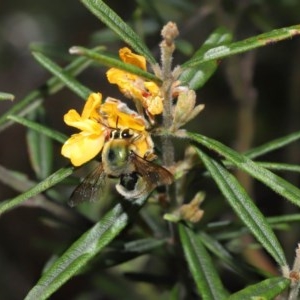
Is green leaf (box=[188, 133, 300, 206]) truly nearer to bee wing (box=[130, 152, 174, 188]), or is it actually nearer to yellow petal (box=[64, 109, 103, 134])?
bee wing (box=[130, 152, 174, 188])

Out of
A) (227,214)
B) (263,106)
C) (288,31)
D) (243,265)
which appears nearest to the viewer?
(288,31)

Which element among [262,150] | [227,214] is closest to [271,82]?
[227,214]

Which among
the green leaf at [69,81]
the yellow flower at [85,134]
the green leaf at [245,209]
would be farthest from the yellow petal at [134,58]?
the green leaf at [69,81]

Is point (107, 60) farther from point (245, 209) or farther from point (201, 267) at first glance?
point (201, 267)

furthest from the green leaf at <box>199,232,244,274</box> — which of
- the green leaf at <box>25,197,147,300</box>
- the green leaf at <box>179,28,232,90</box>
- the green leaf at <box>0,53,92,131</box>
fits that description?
A: the green leaf at <box>0,53,92,131</box>

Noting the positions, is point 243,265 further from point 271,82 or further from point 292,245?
point 271,82

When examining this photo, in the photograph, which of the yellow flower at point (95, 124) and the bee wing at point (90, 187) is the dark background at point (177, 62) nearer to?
the bee wing at point (90, 187)
